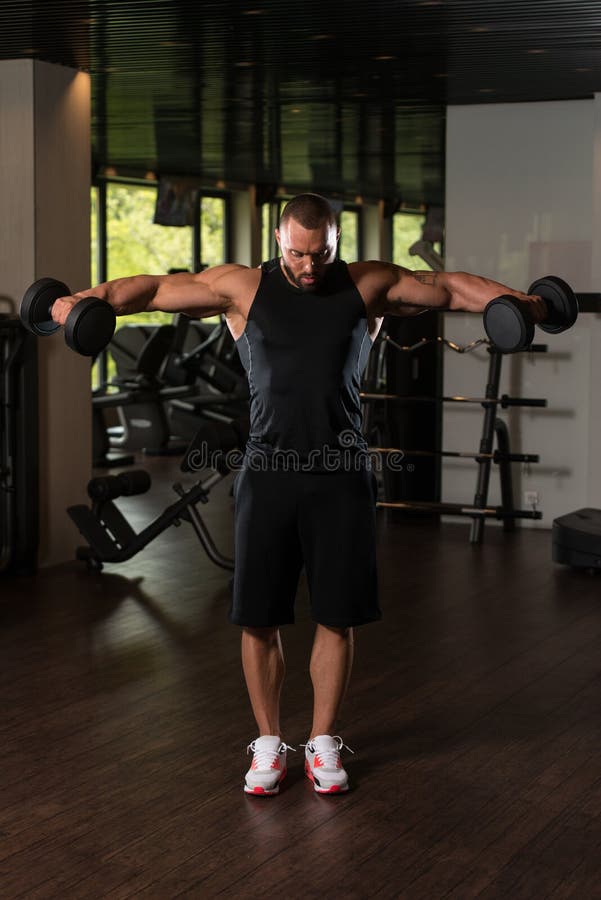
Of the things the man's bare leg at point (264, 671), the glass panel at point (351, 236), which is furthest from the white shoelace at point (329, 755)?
the glass panel at point (351, 236)

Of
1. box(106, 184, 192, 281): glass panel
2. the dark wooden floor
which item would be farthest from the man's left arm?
box(106, 184, 192, 281): glass panel

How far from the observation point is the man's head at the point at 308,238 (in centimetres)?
270

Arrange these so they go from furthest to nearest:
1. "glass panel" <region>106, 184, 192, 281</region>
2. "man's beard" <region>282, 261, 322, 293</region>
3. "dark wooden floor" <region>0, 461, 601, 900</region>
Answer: "glass panel" <region>106, 184, 192, 281</region>
"man's beard" <region>282, 261, 322, 293</region>
"dark wooden floor" <region>0, 461, 601, 900</region>

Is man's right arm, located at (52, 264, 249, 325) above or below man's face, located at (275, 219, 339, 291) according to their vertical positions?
below

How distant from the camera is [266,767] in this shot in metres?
2.91

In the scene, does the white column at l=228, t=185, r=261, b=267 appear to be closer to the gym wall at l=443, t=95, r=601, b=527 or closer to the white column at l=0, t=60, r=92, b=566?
the gym wall at l=443, t=95, r=601, b=527

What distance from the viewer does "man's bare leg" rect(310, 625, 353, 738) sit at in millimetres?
2965

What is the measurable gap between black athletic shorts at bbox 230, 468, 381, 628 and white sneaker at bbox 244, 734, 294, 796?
0.99ft

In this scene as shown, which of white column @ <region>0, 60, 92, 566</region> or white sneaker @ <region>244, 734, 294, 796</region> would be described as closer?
white sneaker @ <region>244, 734, 294, 796</region>

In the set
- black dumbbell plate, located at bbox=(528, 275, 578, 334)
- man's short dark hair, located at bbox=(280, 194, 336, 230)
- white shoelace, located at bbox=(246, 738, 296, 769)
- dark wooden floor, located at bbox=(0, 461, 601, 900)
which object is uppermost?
man's short dark hair, located at bbox=(280, 194, 336, 230)

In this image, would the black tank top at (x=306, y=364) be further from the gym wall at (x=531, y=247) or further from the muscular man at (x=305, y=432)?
the gym wall at (x=531, y=247)

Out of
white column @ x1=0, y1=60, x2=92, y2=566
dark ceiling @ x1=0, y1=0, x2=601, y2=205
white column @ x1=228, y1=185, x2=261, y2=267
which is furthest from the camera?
white column @ x1=228, y1=185, x2=261, y2=267

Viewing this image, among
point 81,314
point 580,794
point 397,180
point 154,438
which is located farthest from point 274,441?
point 397,180

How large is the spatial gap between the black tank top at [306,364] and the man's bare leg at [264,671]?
436mm
